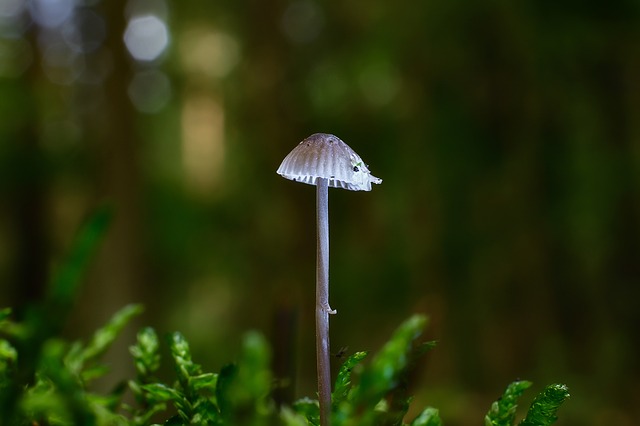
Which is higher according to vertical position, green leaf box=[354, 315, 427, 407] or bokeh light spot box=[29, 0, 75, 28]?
bokeh light spot box=[29, 0, 75, 28]

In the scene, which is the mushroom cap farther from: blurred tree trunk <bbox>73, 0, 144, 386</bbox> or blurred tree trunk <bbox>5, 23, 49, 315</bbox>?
blurred tree trunk <bbox>5, 23, 49, 315</bbox>

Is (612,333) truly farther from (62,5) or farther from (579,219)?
(62,5)

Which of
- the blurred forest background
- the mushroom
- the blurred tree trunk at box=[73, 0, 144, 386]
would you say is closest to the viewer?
the mushroom

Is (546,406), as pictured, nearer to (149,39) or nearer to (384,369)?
(384,369)

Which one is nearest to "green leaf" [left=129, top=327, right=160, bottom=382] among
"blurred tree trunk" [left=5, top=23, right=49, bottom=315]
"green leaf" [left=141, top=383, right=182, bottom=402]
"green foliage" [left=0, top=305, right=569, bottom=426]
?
"green foliage" [left=0, top=305, right=569, bottom=426]

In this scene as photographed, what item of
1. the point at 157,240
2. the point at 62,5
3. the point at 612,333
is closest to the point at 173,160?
the point at 157,240

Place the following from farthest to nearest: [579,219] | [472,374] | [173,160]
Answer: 1. [173,160]
2. [472,374]
3. [579,219]

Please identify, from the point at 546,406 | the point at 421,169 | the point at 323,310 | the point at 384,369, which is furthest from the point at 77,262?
Answer: the point at 421,169

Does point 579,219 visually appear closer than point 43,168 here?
Yes
